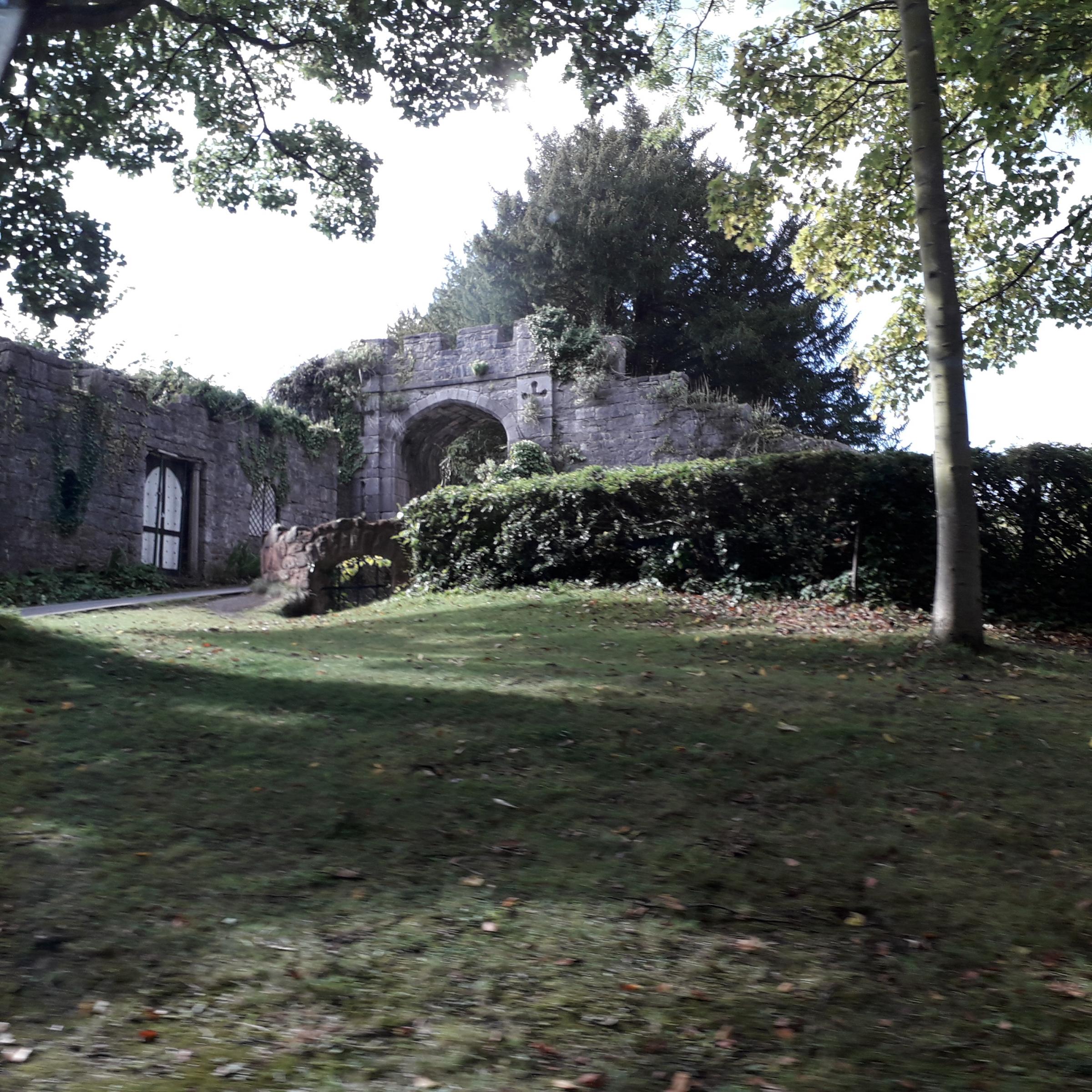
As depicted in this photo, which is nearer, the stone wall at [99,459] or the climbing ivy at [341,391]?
the stone wall at [99,459]

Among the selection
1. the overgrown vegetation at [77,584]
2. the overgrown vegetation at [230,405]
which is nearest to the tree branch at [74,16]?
the overgrown vegetation at [77,584]

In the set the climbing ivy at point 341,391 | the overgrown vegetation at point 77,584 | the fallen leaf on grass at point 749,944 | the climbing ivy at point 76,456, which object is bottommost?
the fallen leaf on grass at point 749,944

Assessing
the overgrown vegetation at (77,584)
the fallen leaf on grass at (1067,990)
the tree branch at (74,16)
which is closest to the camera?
the fallen leaf on grass at (1067,990)

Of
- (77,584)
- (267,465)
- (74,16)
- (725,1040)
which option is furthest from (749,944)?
(267,465)

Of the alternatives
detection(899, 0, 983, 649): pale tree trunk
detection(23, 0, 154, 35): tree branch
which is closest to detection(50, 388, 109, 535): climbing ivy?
detection(23, 0, 154, 35): tree branch

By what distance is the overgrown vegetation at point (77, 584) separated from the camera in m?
13.9

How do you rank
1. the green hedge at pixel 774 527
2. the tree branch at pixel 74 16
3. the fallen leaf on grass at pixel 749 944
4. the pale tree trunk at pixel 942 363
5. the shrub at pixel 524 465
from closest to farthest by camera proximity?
the fallen leaf on grass at pixel 749 944 → the tree branch at pixel 74 16 → the pale tree trunk at pixel 942 363 → the green hedge at pixel 774 527 → the shrub at pixel 524 465

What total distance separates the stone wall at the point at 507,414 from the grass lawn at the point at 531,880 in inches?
573

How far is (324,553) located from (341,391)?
441 inches

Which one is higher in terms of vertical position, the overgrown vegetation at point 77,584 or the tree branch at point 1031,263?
the tree branch at point 1031,263

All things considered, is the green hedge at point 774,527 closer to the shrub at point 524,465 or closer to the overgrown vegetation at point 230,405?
the shrub at point 524,465

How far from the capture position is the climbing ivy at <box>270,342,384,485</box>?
24.9m

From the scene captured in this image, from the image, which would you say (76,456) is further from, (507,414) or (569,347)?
(569,347)

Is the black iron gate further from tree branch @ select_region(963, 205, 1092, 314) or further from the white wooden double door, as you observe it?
tree branch @ select_region(963, 205, 1092, 314)
